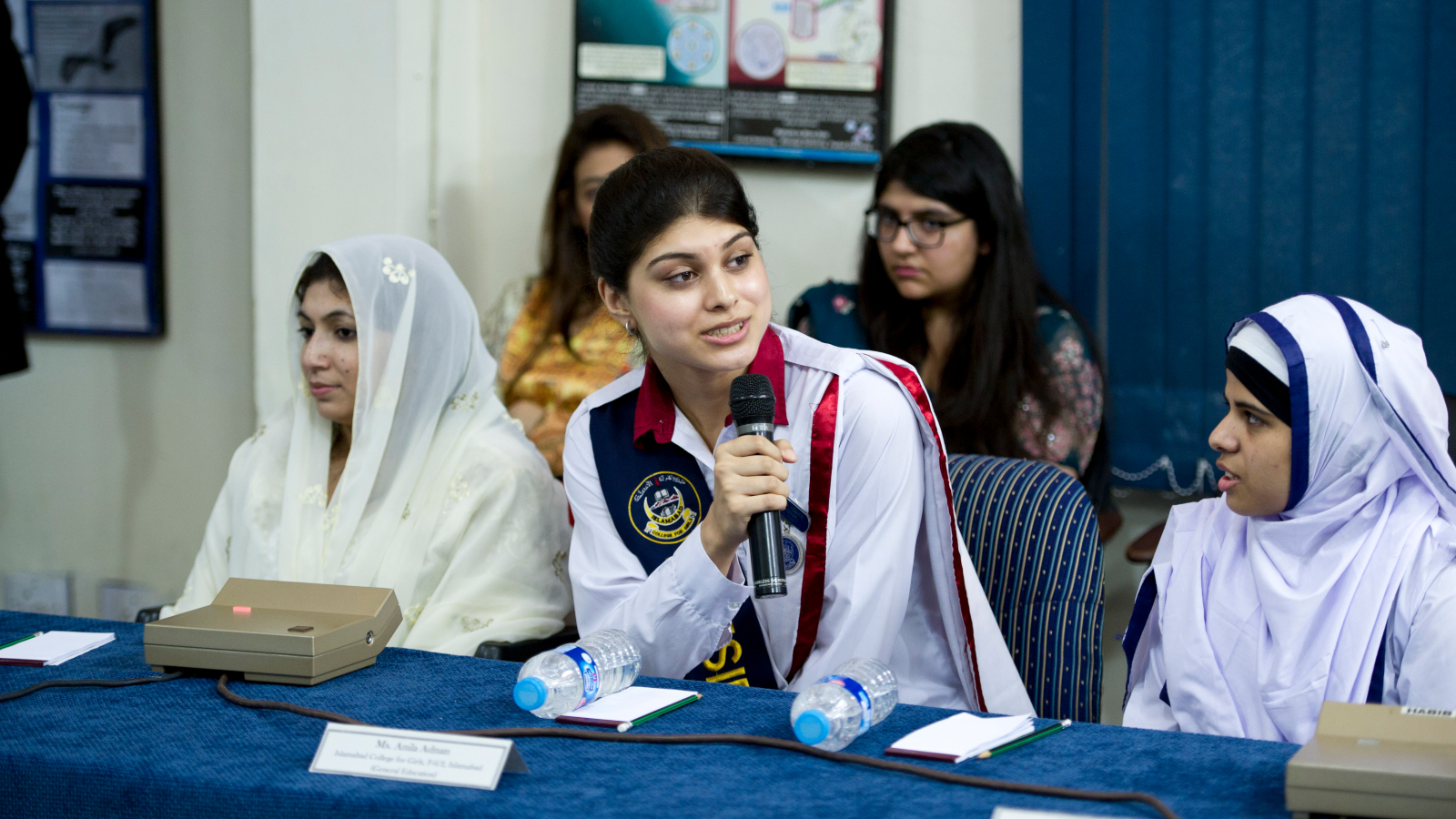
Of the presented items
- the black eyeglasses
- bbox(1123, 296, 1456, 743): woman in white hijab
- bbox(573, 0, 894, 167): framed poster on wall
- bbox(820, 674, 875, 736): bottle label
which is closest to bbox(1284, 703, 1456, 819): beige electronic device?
bbox(820, 674, 875, 736): bottle label

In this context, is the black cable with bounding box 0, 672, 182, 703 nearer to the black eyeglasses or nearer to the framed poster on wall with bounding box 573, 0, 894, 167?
the black eyeglasses

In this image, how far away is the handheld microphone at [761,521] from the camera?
1207mm

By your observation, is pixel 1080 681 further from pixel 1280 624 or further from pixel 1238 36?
pixel 1238 36

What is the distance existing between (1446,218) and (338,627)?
2272 mm

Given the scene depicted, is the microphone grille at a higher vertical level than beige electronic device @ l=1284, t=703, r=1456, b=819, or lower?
higher

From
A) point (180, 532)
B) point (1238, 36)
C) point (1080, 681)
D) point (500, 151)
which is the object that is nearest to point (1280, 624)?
point (1080, 681)

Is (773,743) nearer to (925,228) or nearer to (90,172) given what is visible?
(925,228)

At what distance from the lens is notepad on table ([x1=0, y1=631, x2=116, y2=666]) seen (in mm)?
1335

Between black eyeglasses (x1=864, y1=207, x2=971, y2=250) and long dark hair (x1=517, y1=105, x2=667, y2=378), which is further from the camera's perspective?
long dark hair (x1=517, y1=105, x2=667, y2=378)

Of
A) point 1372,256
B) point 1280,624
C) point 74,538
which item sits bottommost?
point 74,538

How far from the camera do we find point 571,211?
2756 mm

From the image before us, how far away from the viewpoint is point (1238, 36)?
2.44 meters

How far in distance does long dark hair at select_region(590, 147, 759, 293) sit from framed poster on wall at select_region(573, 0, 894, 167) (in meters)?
1.26

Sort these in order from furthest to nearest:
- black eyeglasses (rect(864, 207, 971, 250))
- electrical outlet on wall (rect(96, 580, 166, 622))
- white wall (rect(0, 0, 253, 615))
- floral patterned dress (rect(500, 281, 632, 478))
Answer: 1. electrical outlet on wall (rect(96, 580, 166, 622))
2. white wall (rect(0, 0, 253, 615))
3. floral patterned dress (rect(500, 281, 632, 478))
4. black eyeglasses (rect(864, 207, 971, 250))
